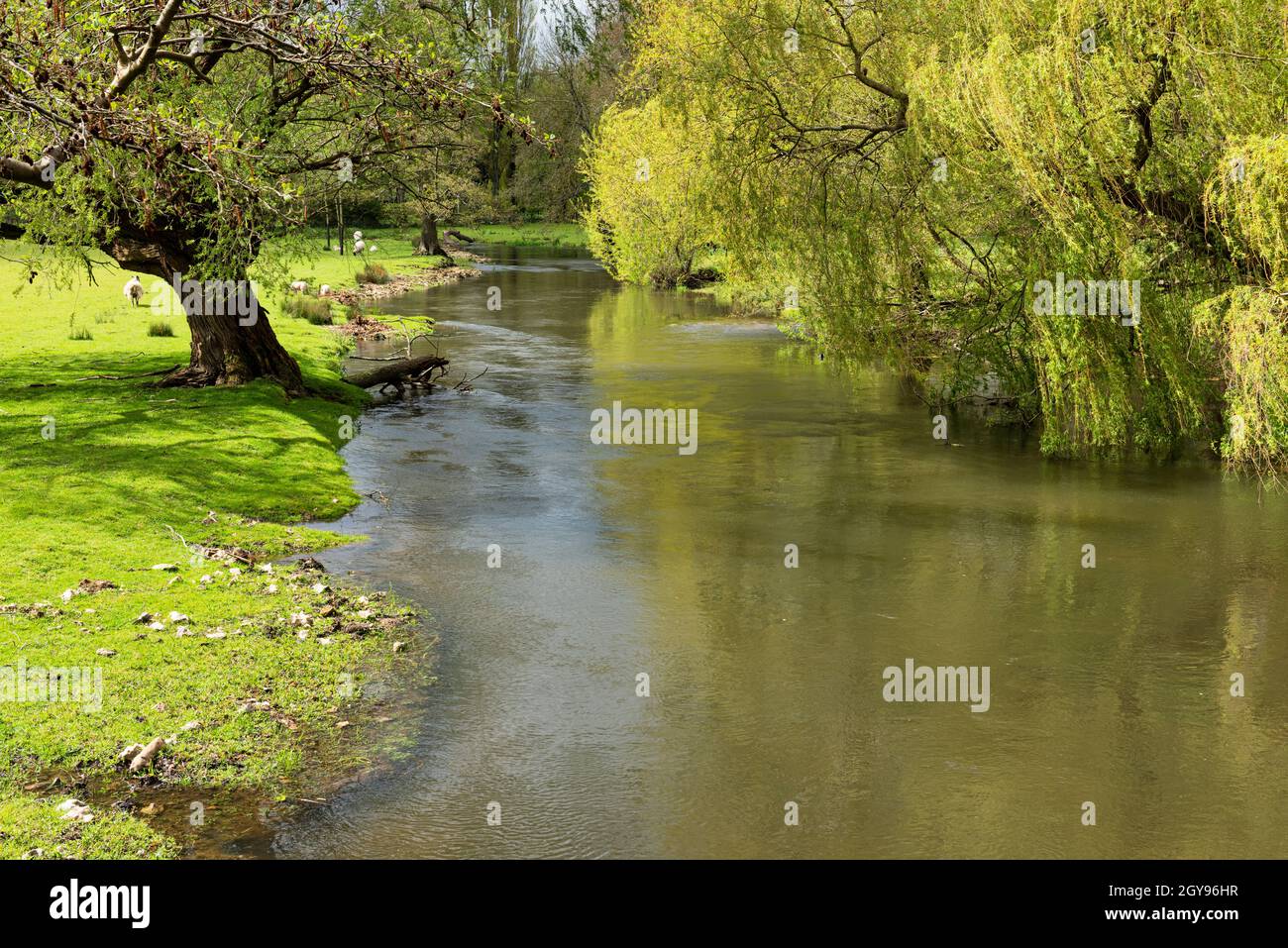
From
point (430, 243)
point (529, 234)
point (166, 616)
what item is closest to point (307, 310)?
point (166, 616)

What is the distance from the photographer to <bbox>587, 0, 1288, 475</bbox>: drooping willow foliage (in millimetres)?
16781

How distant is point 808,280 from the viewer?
25.4 metres

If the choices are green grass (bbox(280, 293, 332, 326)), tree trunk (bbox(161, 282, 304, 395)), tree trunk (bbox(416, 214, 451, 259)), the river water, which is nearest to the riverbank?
the river water

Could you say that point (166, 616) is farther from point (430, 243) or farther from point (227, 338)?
point (430, 243)

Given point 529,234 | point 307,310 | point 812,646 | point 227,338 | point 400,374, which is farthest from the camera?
point 529,234

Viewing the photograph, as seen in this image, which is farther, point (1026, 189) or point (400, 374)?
point (400, 374)

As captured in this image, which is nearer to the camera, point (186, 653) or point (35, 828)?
point (35, 828)

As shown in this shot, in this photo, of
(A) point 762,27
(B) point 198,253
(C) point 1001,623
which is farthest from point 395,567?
(A) point 762,27

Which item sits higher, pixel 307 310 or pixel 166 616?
pixel 307 310

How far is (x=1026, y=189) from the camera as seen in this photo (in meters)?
19.4

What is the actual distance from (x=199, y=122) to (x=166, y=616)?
193 inches
